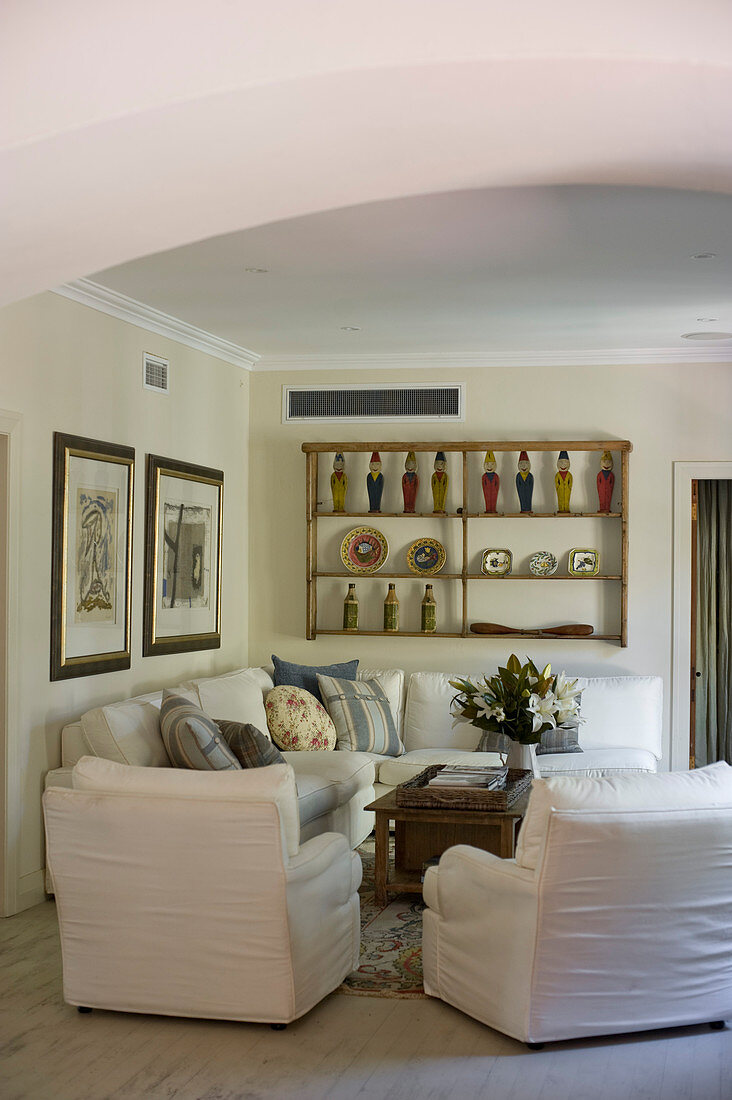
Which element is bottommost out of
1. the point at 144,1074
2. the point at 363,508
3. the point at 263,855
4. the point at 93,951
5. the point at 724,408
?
the point at 144,1074

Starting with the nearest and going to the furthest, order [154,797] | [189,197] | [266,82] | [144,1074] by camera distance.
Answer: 1. [266,82]
2. [189,197]
3. [144,1074]
4. [154,797]

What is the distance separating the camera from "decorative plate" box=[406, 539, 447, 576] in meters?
6.71

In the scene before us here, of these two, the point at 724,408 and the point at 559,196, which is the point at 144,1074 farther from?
the point at 724,408

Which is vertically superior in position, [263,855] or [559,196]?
[559,196]

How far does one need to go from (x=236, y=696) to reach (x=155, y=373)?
1755mm

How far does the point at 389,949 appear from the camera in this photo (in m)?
4.00

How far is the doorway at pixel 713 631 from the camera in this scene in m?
7.41

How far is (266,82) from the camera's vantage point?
5.46 ft

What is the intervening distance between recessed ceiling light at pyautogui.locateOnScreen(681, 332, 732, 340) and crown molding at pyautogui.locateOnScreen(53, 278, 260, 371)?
2.63 meters

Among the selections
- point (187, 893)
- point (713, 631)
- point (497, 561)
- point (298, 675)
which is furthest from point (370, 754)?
point (713, 631)

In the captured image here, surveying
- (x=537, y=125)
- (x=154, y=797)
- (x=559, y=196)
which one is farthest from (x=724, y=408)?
(x=537, y=125)

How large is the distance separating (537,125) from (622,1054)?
2525 mm

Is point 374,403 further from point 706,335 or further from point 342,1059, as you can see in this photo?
point 342,1059

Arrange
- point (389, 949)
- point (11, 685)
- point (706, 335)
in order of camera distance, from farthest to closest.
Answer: point (706, 335)
point (11, 685)
point (389, 949)
